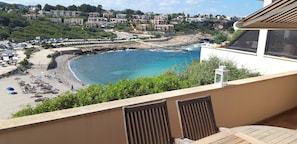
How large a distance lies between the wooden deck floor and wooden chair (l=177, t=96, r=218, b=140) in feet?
7.05

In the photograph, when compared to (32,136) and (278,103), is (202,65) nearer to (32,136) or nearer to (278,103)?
(278,103)

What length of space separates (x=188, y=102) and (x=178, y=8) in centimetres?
6838

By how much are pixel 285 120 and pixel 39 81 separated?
27.5 metres

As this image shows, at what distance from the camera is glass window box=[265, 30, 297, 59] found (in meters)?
6.22

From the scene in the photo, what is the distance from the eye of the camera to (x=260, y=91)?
3.57m

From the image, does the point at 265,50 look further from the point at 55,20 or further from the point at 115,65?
the point at 55,20

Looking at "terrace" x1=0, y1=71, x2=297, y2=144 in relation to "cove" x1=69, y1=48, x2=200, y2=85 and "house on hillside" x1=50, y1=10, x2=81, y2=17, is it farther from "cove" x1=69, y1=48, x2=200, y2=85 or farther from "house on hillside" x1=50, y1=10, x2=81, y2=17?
"house on hillside" x1=50, y1=10, x2=81, y2=17

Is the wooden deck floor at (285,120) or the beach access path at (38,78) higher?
the wooden deck floor at (285,120)

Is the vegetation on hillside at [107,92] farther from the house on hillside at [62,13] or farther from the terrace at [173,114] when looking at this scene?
the house on hillside at [62,13]

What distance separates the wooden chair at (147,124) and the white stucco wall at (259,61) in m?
5.56

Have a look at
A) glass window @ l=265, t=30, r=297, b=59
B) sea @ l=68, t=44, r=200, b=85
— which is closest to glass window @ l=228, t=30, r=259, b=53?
glass window @ l=265, t=30, r=297, b=59

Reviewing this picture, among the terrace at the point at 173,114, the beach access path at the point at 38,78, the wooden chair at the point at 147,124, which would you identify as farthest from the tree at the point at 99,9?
the wooden chair at the point at 147,124

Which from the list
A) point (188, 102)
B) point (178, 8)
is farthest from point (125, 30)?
point (188, 102)

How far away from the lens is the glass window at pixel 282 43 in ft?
20.4
